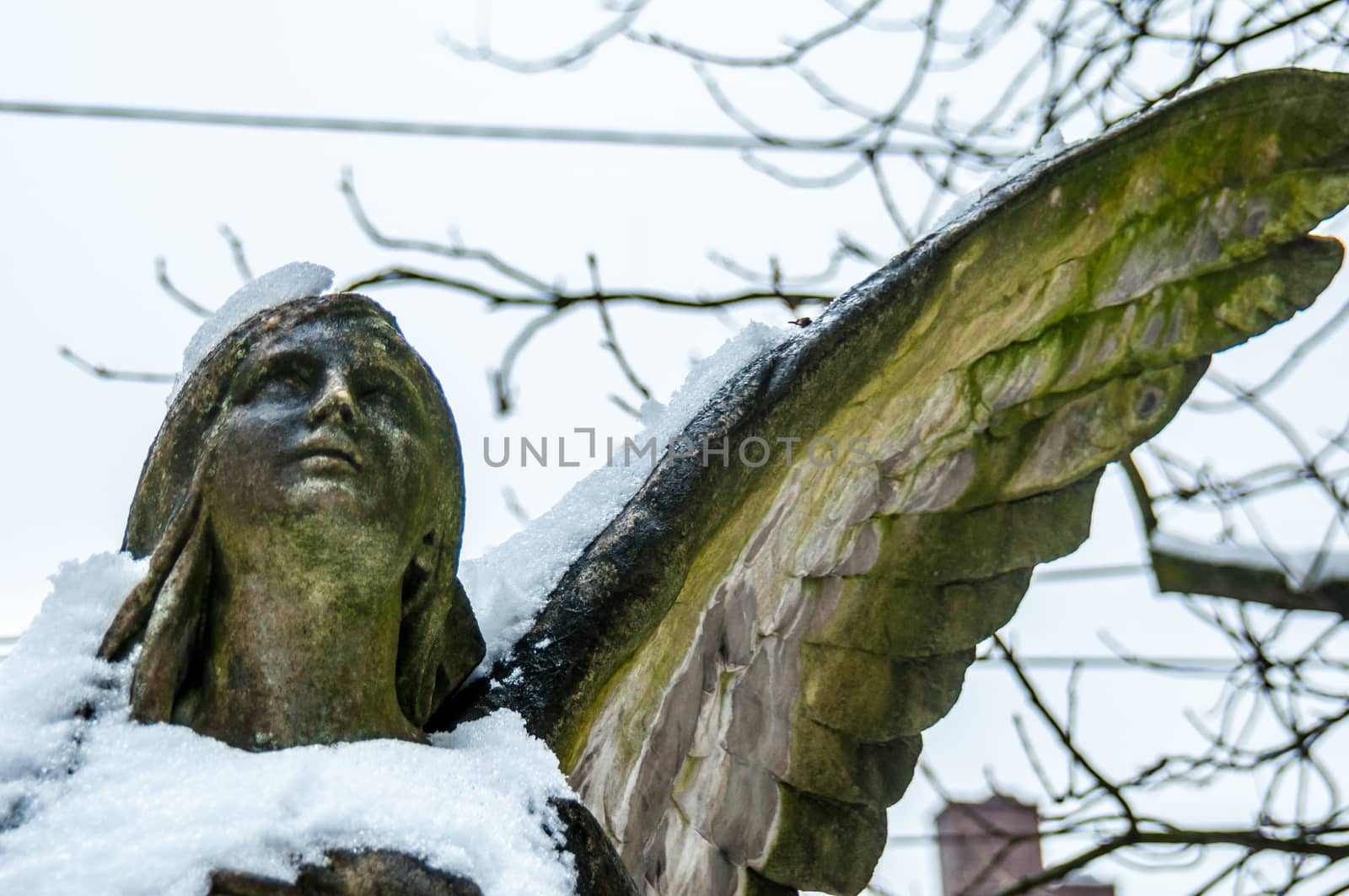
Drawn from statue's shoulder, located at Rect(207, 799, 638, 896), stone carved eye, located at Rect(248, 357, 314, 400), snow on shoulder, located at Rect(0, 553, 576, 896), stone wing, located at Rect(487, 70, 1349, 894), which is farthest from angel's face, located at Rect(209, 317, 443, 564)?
stone wing, located at Rect(487, 70, 1349, 894)

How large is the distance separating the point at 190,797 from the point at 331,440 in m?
0.45

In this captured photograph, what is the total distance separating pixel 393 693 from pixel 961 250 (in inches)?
43.3

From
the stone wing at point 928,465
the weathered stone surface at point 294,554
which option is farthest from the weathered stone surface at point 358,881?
the stone wing at point 928,465

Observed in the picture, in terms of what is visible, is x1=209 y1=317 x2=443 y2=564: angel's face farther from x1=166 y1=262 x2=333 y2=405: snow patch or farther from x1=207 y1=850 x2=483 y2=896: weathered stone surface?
x1=207 y1=850 x2=483 y2=896: weathered stone surface

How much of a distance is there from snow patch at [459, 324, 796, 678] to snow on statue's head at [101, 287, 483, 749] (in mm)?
276

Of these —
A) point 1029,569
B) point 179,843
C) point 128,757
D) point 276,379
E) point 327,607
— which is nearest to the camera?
point 179,843

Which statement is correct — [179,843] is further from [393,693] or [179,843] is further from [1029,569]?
[1029,569]

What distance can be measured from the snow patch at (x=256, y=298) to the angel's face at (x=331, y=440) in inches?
10.1

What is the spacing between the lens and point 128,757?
63.2 inches

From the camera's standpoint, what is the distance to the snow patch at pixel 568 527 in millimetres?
2199

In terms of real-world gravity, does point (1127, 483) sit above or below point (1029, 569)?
above

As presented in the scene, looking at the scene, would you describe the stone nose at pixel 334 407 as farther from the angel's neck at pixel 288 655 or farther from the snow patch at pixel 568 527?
the snow patch at pixel 568 527

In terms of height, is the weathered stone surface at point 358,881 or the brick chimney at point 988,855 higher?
the brick chimney at point 988,855

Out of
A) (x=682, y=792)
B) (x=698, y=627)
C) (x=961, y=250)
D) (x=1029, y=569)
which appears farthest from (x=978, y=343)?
(x=682, y=792)
